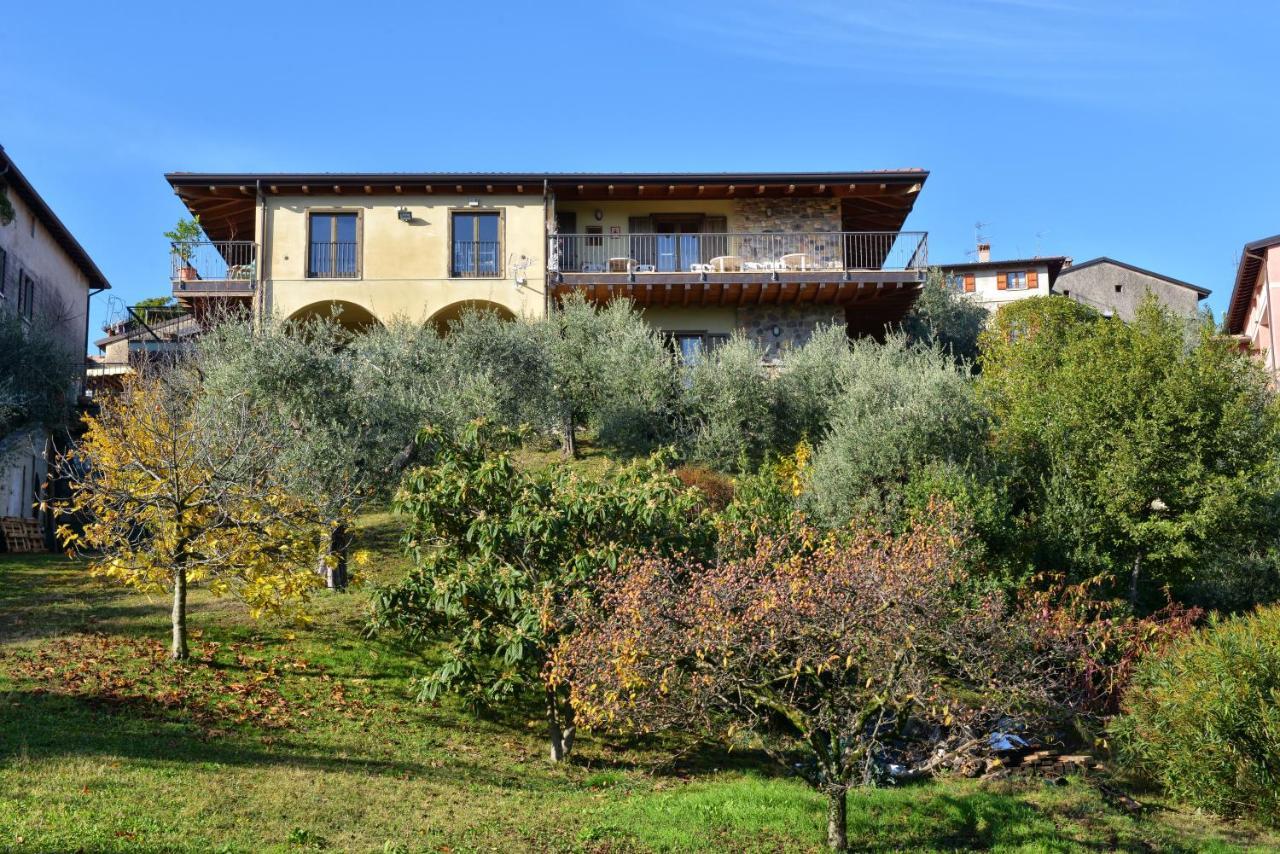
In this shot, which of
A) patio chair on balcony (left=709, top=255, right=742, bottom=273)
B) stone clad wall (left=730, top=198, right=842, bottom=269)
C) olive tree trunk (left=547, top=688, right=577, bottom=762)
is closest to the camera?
olive tree trunk (left=547, top=688, right=577, bottom=762)

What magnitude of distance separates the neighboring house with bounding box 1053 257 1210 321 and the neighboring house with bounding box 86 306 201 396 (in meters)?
41.5

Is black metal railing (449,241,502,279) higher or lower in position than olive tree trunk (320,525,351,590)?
higher

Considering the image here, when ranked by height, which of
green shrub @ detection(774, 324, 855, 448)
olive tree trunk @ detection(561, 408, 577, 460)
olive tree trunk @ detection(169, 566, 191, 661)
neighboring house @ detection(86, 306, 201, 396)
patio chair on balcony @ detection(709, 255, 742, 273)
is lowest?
olive tree trunk @ detection(169, 566, 191, 661)

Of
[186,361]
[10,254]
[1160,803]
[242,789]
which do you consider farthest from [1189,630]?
[10,254]

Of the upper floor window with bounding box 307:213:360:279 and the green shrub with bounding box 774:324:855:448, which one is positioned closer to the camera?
the green shrub with bounding box 774:324:855:448

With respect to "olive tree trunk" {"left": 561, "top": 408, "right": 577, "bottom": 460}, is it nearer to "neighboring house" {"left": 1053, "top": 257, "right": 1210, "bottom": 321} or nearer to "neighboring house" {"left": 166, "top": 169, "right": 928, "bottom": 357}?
"neighboring house" {"left": 166, "top": 169, "right": 928, "bottom": 357}

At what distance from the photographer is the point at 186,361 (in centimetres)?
2417

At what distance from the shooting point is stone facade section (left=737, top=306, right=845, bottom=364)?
1234 inches

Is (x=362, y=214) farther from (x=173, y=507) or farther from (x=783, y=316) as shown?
(x=173, y=507)

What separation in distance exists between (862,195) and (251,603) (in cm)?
2129

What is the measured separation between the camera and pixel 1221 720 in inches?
559

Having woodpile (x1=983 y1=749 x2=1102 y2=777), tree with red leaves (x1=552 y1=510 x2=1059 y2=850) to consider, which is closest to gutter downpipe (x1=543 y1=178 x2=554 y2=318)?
woodpile (x1=983 y1=749 x2=1102 y2=777)

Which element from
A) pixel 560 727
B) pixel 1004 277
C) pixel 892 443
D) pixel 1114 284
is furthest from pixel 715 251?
pixel 1114 284

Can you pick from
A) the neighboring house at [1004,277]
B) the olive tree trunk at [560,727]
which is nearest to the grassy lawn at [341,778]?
the olive tree trunk at [560,727]
